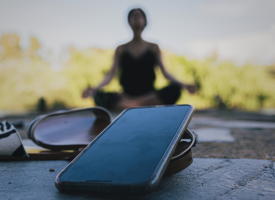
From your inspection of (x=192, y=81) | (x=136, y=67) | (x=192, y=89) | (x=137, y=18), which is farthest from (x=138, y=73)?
(x=192, y=81)

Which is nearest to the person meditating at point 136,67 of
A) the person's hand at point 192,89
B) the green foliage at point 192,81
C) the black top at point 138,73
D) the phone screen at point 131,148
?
the black top at point 138,73

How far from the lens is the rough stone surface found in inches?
29.9

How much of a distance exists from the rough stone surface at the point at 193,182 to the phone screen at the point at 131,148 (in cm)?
7

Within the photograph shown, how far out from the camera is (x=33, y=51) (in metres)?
22.5

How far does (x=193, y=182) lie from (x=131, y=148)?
0.27 metres

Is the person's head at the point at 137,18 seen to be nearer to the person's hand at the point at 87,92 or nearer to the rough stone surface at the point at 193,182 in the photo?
the person's hand at the point at 87,92

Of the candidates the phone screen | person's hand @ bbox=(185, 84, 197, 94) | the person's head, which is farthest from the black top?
the phone screen

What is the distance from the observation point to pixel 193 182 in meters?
0.88

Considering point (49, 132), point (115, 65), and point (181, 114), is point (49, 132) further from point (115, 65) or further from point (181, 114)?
point (115, 65)

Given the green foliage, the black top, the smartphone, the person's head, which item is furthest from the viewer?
the green foliage

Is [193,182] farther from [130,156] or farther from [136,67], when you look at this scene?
Result: [136,67]

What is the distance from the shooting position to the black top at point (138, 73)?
2.98 m

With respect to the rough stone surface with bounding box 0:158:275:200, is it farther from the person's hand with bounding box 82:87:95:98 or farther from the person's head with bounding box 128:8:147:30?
the person's head with bounding box 128:8:147:30

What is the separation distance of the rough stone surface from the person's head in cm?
206
